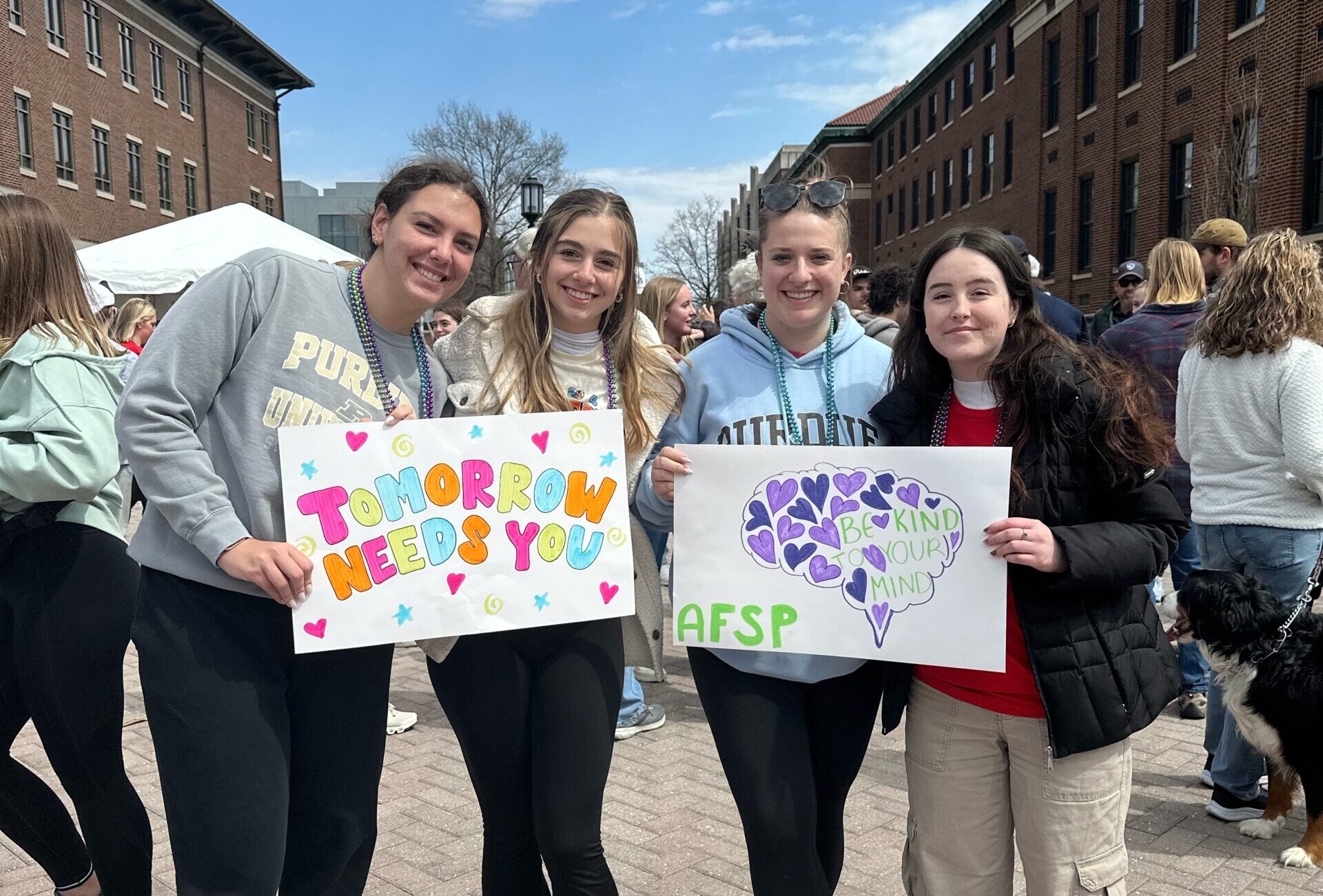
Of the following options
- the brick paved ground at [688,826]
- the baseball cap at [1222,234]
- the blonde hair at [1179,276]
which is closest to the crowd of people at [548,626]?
the brick paved ground at [688,826]

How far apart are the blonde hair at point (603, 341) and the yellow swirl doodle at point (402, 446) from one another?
29 cm

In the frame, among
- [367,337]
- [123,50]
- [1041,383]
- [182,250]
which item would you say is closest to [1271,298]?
[1041,383]

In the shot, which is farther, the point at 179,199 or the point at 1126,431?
the point at 179,199

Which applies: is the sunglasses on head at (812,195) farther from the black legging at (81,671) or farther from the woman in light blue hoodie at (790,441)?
the black legging at (81,671)

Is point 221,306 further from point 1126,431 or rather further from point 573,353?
point 1126,431

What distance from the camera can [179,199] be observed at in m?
34.5

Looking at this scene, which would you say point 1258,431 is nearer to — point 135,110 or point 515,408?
point 515,408

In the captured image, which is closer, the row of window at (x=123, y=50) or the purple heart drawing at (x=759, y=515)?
the purple heart drawing at (x=759, y=515)

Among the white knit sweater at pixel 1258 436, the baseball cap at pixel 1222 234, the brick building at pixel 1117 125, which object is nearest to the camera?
the white knit sweater at pixel 1258 436

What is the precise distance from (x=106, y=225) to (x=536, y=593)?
32.6m

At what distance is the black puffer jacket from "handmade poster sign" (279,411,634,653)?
1.02 m

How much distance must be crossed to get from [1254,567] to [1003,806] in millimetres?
2404

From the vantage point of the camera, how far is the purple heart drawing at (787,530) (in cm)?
255

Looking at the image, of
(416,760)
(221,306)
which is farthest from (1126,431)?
(416,760)
